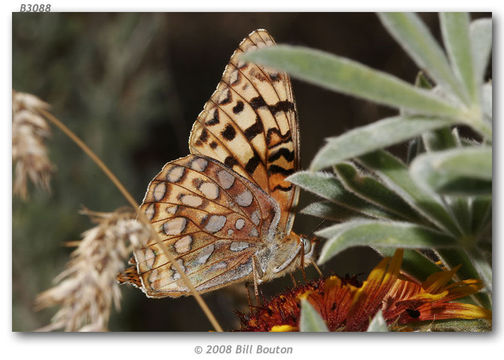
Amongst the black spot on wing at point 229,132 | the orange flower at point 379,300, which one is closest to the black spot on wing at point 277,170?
the black spot on wing at point 229,132

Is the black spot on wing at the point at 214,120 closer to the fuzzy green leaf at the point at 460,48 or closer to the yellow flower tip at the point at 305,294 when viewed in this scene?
the yellow flower tip at the point at 305,294

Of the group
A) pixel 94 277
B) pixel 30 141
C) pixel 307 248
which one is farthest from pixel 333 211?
pixel 30 141

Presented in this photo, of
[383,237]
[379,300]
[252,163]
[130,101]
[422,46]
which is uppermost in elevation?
[130,101]

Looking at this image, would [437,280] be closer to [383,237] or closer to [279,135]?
[383,237]

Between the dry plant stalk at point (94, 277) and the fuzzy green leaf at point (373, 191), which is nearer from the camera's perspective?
the fuzzy green leaf at point (373, 191)

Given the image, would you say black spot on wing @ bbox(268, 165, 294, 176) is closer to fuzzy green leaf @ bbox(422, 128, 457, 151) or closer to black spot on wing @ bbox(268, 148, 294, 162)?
black spot on wing @ bbox(268, 148, 294, 162)
